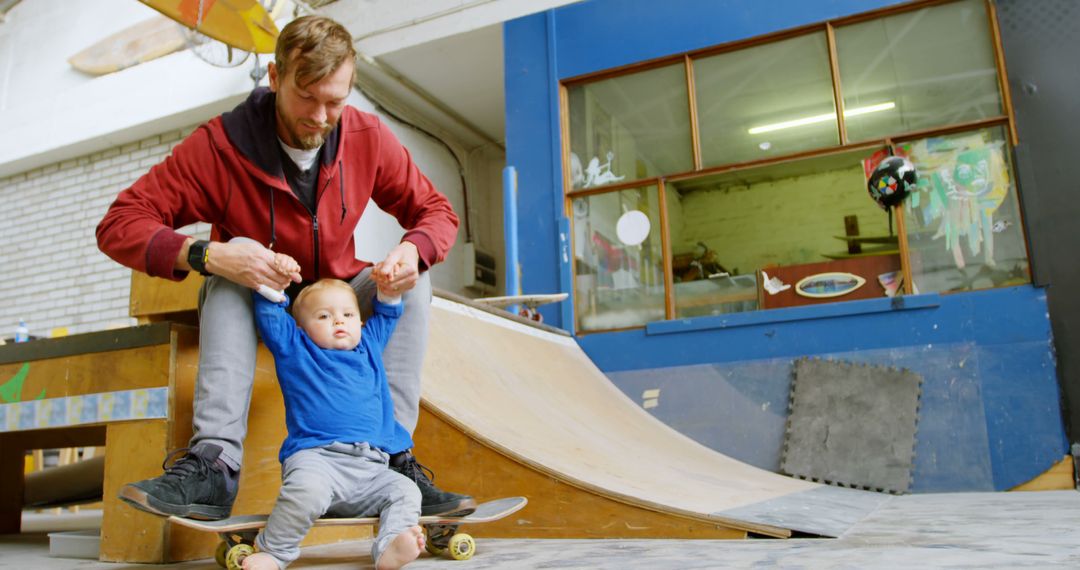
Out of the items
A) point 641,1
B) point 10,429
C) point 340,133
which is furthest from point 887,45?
point 10,429

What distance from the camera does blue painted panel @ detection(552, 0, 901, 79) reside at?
4813 mm

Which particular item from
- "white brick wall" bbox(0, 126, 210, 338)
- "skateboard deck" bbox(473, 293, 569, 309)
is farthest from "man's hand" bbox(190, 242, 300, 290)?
"white brick wall" bbox(0, 126, 210, 338)

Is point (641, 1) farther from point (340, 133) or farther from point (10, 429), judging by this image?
point (10, 429)

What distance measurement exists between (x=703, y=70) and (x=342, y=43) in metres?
4.00

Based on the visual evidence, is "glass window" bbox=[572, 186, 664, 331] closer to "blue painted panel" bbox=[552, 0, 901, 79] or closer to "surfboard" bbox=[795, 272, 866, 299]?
"surfboard" bbox=[795, 272, 866, 299]

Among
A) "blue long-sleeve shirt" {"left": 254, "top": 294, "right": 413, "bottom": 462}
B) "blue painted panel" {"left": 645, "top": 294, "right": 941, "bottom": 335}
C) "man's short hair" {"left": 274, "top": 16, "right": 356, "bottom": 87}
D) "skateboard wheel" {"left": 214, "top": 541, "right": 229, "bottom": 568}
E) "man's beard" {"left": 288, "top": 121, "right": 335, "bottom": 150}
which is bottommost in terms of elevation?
"skateboard wheel" {"left": 214, "top": 541, "right": 229, "bottom": 568}

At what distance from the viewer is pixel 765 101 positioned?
4863mm

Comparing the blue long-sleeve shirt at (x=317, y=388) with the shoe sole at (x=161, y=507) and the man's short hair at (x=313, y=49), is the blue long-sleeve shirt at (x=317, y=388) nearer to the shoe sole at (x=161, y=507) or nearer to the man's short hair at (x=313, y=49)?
the shoe sole at (x=161, y=507)

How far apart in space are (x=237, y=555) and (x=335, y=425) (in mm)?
286

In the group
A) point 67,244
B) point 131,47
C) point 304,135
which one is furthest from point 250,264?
point 131,47

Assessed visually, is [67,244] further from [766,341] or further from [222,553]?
[222,553]

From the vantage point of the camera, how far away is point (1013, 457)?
11.7ft

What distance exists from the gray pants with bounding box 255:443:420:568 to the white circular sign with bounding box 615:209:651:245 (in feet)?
12.0

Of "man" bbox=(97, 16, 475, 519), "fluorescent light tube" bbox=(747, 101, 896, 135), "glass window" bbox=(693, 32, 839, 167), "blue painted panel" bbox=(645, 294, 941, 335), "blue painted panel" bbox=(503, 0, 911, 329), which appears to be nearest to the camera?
"man" bbox=(97, 16, 475, 519)
